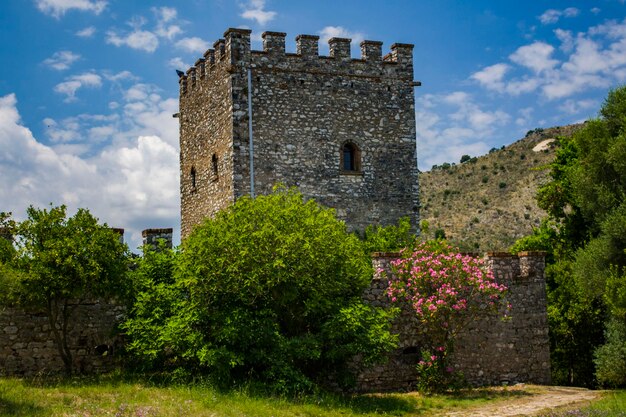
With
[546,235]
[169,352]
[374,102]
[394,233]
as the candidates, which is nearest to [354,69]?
[374,102]

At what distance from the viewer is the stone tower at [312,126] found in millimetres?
23984

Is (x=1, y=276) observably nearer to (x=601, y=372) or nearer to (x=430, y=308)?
(x=430, y=308)

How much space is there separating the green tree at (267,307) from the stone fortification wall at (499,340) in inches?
48.8

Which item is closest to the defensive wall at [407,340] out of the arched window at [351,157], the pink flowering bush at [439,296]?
the pink flowering bush at [439,296]

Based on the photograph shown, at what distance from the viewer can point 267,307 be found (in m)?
17.2

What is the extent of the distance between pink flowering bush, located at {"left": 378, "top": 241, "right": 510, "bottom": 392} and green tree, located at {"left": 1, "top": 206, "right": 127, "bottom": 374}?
22.2 feet

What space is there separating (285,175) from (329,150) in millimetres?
1810

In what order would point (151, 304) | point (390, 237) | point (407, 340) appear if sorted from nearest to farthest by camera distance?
point (151, 304) → point (407, 340) → point (390, 237)

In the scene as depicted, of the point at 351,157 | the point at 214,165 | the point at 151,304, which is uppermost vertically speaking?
the point at 351,157

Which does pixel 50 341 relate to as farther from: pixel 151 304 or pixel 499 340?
pixel 499 340

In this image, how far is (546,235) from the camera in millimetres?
28688

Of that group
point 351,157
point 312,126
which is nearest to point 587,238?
point 351,157

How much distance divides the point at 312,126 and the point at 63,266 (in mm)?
10888

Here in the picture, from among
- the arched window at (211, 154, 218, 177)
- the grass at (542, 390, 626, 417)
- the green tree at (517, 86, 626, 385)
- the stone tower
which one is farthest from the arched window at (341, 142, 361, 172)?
the grass at (542, 390, 626, 417)
